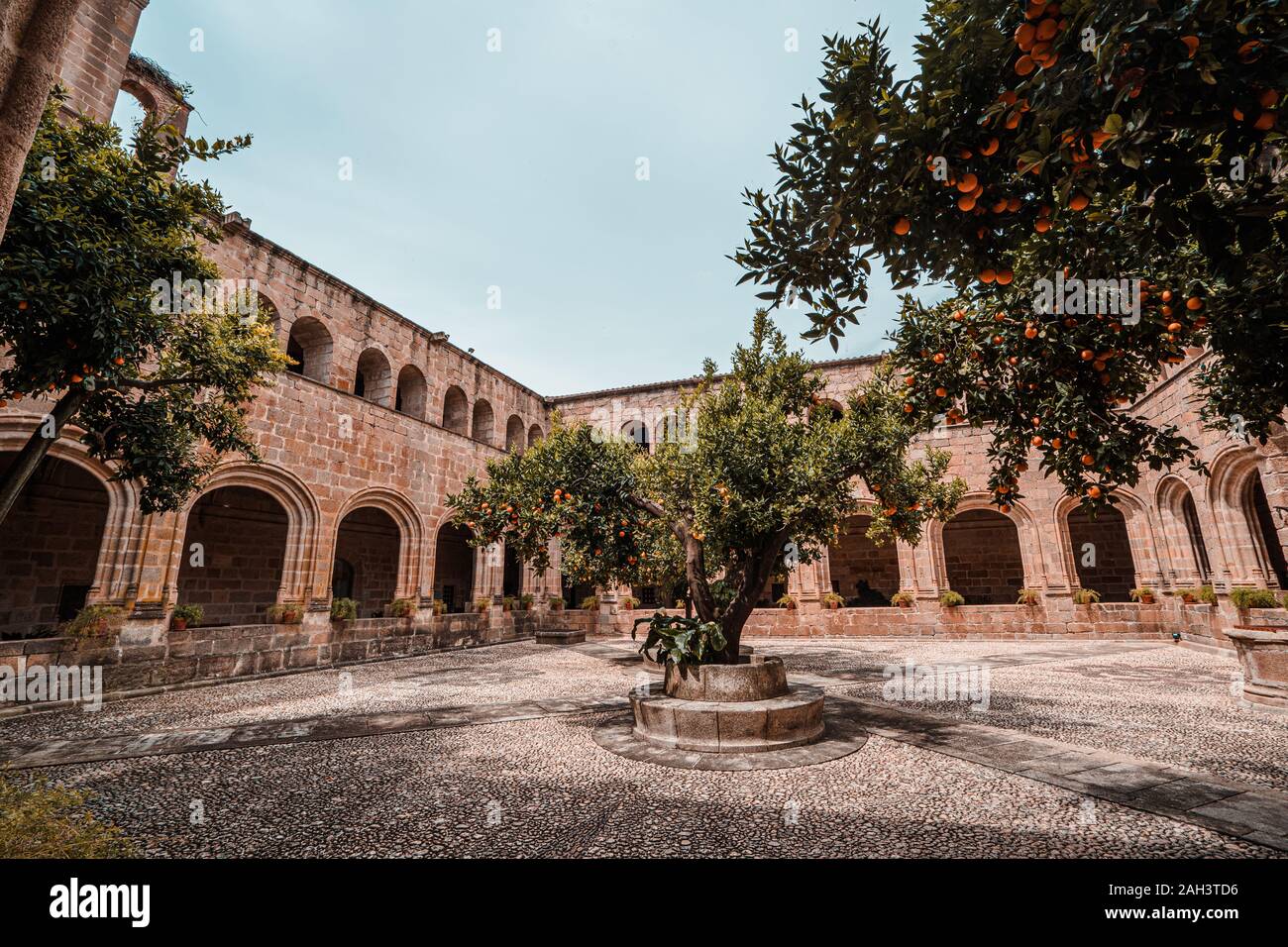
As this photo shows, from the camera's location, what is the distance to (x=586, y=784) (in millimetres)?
3939

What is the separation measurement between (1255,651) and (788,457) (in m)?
5.97

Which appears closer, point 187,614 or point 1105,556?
point 187,614

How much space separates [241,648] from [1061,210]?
1213 centimetres

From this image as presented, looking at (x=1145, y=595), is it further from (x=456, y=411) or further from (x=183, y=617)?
(x=183, y=617)

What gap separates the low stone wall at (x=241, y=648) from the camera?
7.55 meters

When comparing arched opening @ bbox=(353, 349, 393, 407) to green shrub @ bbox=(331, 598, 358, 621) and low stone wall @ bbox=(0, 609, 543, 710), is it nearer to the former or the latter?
green shrub @ bbox=(331, 598, 358, 621)

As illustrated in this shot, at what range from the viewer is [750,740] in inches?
181

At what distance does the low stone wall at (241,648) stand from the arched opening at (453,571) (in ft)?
15.7

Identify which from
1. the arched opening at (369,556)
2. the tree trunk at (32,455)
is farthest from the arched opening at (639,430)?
the tree trunk at (32,455)

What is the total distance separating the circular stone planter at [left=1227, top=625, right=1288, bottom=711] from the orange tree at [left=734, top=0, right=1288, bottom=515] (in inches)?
156

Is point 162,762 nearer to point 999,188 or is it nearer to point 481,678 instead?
point 481,678

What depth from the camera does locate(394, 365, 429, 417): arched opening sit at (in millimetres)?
14750

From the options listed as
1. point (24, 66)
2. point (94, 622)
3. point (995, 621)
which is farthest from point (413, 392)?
point (995, 621)

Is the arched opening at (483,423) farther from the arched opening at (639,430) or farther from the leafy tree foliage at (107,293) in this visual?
the leafy tree foliage at (107,293)
